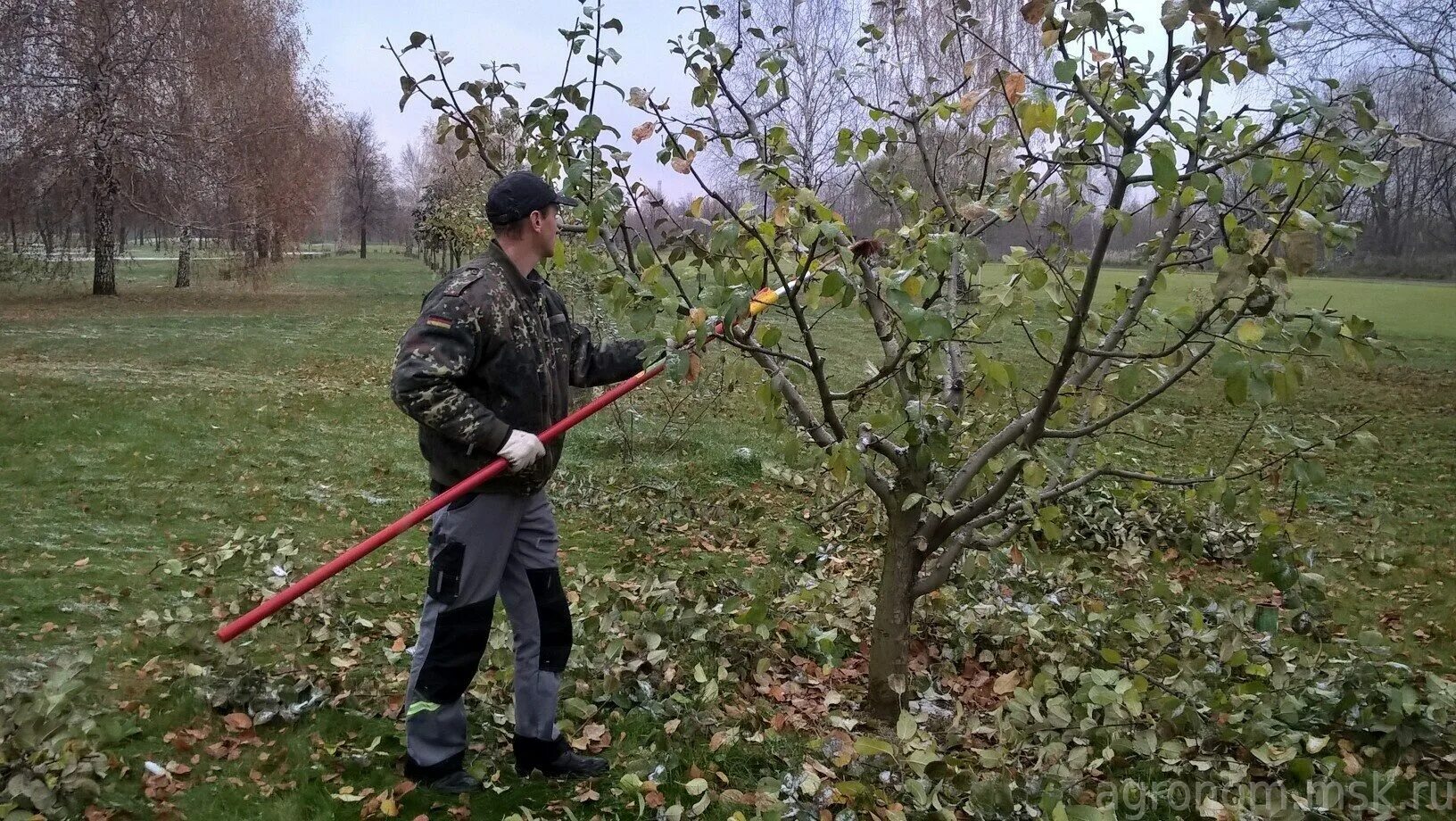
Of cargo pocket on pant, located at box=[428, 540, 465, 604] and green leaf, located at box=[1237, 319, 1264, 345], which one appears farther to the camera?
cargo pocket on pant, located at box=[428, 540, 465, 604]

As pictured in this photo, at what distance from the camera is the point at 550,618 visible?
3.20 m

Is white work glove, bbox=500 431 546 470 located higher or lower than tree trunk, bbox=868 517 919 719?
higher

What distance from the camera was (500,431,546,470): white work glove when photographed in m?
2.88

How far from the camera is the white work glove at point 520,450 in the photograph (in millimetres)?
2879

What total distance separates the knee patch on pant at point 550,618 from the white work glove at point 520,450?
460 mm

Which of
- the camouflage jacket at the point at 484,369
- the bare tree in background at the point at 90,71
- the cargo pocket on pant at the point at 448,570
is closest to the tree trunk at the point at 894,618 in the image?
the camouflage jacket at the point at 484,369

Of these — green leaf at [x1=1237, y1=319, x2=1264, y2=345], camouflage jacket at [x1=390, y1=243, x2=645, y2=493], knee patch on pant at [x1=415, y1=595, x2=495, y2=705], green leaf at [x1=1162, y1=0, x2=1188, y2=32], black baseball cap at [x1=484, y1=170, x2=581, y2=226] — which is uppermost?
green leaf at [x1=1162, y1=0, x2=1188, y2=32]

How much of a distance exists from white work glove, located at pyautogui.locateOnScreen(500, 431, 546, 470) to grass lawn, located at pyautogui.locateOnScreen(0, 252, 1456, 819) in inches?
25.8

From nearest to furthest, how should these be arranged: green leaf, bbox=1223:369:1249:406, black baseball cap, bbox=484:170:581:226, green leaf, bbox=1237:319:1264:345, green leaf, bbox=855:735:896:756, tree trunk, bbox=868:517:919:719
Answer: green leaf, bbox=1223:369:1249:406 < green leaf, bbox=1237:319:1264:345 < green leaf, bbox=855:735:896:756 < black baseball cap, bbox=484:170:581:226 < tree trunk, bbox=868:517:919:719

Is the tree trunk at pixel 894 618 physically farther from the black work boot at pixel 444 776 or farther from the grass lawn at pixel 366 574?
the black work boot at pixel 444 776

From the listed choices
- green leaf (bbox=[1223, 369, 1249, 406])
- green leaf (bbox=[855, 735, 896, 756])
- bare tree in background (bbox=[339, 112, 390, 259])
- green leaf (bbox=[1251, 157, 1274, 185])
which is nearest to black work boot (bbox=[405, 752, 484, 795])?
green leaf (bbox=[855, 735, 896, 756])

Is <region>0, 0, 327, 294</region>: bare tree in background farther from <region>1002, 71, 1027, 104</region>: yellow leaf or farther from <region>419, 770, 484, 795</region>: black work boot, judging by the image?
<region>1002, 71, 1027, 104</region>: yellow leaf

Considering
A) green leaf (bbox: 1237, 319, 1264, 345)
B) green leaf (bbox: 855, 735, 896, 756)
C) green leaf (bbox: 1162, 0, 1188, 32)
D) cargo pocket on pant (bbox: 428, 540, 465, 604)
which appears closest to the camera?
green leaf (bbox: 1162, 0, 1188, 32)

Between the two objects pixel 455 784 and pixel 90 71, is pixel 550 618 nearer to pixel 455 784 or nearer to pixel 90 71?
pixel 455 784
